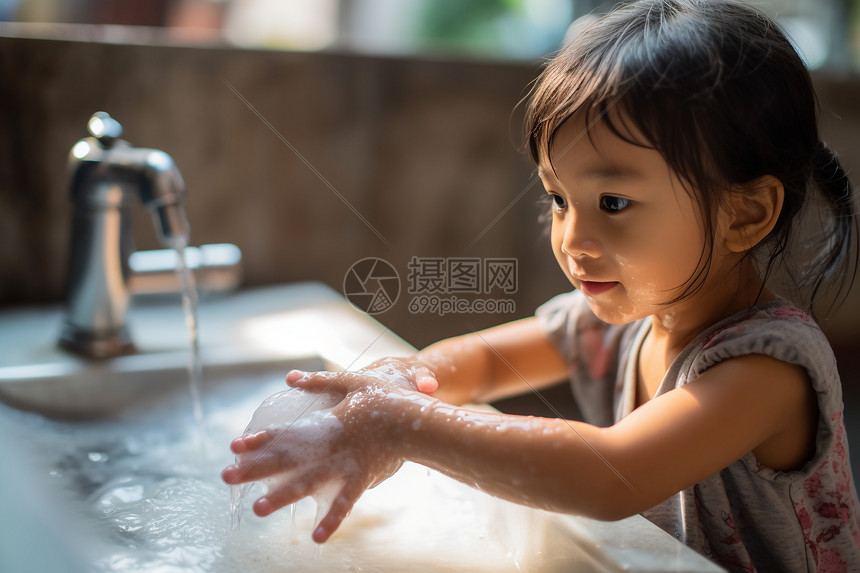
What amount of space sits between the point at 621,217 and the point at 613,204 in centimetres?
1

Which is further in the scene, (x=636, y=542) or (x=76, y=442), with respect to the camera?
(x=76, y=442)

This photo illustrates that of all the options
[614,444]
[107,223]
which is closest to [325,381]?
[614,444]

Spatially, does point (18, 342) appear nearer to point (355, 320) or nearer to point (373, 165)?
point (355, 320)

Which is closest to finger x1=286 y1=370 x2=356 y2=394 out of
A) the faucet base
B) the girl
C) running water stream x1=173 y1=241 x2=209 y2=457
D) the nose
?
the girl

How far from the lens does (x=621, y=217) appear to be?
49cm

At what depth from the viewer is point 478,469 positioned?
0.47 m

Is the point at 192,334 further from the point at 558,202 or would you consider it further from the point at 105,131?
the point at 558,202

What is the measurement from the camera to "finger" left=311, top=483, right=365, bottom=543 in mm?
459

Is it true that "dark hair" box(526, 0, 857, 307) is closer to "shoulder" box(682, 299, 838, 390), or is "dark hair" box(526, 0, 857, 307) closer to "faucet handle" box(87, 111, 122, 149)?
"shoulder" box(682, 299, 838, 390)

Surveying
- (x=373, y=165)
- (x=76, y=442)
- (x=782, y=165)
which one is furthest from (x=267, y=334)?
(x=782, y=165)

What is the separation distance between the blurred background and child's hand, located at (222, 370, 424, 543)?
1.08ft

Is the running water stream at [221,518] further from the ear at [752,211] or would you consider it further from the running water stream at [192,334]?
the ear at [752,211]

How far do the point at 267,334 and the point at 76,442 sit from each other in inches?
11.0

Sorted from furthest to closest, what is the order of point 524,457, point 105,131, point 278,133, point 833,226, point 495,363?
point 278,133 → point 105,131 → point 495,363 → point 833,226 → point 524,457
